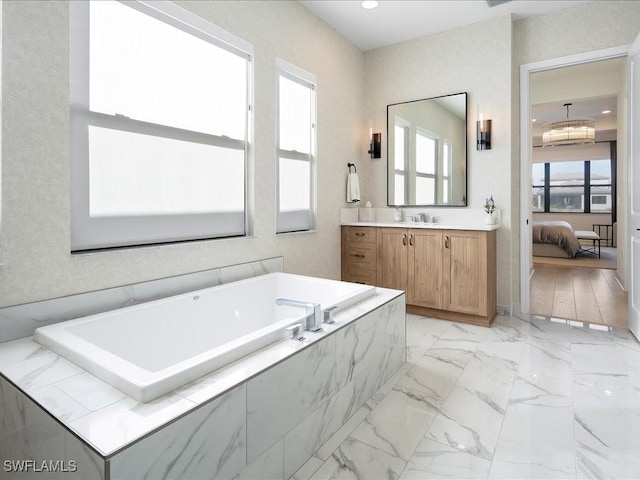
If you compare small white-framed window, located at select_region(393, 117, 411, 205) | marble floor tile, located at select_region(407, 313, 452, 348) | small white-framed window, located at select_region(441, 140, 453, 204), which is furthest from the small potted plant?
marble floor tile, located at select_region(407, 313, 452, 348)

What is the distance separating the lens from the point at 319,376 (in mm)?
1682

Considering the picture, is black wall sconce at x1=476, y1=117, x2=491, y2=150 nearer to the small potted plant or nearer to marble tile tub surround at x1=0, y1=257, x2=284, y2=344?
the small potted plant

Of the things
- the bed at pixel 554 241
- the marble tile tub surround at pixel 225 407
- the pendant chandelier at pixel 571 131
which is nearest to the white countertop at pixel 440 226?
the marble tile tub surround at pixel 225 407

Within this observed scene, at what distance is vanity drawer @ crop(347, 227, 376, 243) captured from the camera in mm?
3955

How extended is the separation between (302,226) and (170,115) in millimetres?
1561

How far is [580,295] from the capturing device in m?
4.41

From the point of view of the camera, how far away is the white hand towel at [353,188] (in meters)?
4.14

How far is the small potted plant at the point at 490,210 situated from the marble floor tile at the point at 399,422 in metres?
1.97

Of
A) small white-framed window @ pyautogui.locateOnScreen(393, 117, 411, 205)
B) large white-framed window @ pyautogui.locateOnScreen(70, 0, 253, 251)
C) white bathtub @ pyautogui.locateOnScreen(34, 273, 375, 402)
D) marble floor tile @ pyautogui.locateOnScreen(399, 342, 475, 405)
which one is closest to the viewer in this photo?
white bathtub @ pyautogui.locateOnScreen(34, 273, 375, 402)

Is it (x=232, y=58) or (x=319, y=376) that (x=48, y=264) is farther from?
(x=232, y=58)

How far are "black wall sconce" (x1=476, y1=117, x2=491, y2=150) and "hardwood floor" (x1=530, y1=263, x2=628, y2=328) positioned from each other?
168 centimetres

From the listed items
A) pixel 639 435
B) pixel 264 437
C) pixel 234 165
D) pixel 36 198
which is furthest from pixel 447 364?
pixel 36 198

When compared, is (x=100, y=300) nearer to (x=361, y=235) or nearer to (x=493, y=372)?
(x=493, y=372)

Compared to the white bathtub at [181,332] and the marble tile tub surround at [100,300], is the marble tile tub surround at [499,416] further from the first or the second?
the marble tile tub surround at [100,300]
